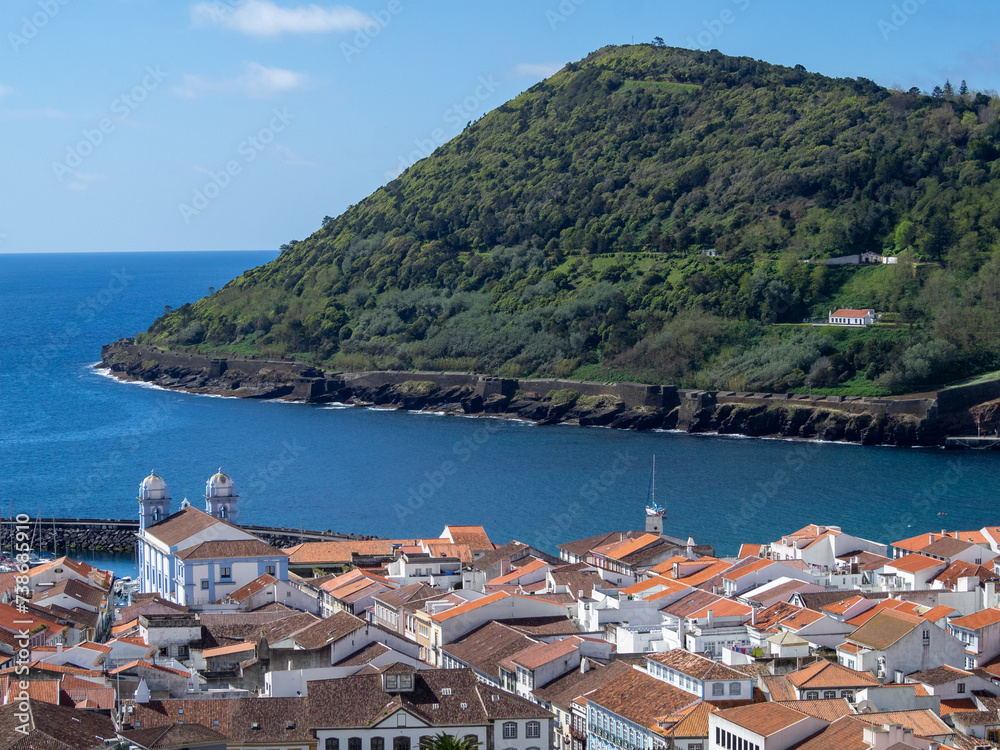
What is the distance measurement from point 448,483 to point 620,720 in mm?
45009

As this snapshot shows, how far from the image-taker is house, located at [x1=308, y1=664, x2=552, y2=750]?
25250 mm

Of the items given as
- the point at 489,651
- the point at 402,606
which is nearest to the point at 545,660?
the point at 489,651

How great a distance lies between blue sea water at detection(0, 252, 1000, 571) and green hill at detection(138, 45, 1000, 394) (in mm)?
12584

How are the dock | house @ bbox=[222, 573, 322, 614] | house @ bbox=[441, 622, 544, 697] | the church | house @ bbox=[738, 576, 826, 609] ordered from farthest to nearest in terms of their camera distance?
the dock < the church < house @ bbox=[222, 573, 322, 614] < house @ bbox=[738, 576, 826, 609] < house @ bbox=[441, 622, 544, 697]

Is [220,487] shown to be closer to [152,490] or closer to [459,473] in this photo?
[152,490]

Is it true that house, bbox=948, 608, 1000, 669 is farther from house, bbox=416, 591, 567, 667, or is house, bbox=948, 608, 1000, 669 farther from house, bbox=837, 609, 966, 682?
house, bbox=416, 591, 567, 667

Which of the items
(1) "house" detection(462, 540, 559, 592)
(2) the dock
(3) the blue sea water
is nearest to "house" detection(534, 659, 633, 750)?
(1) "house" detection(462, 540, 559, 592)

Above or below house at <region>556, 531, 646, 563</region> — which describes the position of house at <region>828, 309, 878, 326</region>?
above

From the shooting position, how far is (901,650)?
29.9 m

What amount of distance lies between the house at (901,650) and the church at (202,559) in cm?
1780

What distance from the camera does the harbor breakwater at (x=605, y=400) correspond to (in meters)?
84.9

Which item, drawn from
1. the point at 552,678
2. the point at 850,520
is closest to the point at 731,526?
the point at 850,520

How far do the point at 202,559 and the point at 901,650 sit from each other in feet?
65.6

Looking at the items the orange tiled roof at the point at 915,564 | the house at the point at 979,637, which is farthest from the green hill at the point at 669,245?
the house at the point at 979,637
